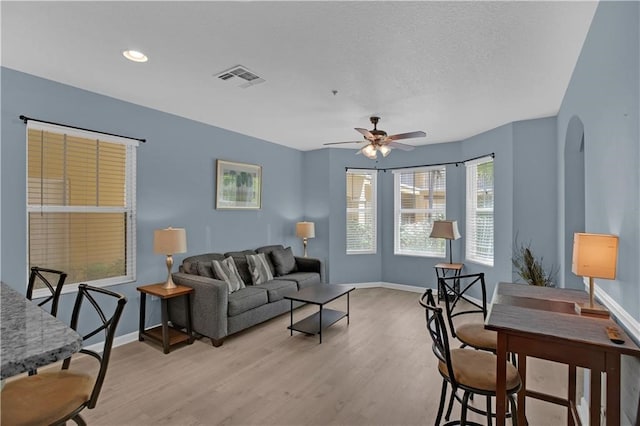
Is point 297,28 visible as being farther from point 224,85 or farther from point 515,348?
point 515,348

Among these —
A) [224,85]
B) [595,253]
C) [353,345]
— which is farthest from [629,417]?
[224,85]

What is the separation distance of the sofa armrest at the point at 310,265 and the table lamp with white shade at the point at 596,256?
3757 millimetres

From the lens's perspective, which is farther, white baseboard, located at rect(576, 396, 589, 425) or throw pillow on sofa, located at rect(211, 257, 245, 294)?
throw pillow on sofa, located at rect(211, 257, 245, 294)

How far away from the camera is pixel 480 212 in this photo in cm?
512

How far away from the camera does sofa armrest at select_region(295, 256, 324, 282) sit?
5.18 metres

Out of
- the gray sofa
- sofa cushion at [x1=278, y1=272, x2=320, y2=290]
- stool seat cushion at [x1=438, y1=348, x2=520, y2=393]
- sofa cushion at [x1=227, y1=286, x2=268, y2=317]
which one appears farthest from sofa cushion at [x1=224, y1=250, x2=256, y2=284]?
stool seat cushion at [x1=438, y1=348, x2=520, y2=393]

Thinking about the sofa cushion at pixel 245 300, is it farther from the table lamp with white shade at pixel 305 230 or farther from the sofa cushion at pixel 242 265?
the table lamp with white shade at pixel 305 230

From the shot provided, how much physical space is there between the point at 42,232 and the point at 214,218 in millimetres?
1947

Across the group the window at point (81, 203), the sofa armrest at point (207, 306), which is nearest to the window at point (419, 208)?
the sofa armrest at point (207, 306)

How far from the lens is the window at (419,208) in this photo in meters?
5.75

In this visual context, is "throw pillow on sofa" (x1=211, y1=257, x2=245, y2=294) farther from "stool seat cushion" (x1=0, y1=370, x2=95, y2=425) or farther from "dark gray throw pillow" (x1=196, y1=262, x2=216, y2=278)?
"stool seat cushion" (x1=0, y1=370, x2=95, y2=425)

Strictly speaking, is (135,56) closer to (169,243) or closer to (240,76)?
(240,76)

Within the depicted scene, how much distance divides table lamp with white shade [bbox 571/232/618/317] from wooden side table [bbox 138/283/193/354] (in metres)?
3.42

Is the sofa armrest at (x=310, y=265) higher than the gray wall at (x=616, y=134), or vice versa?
the gray wall at (x=616, y=134)
